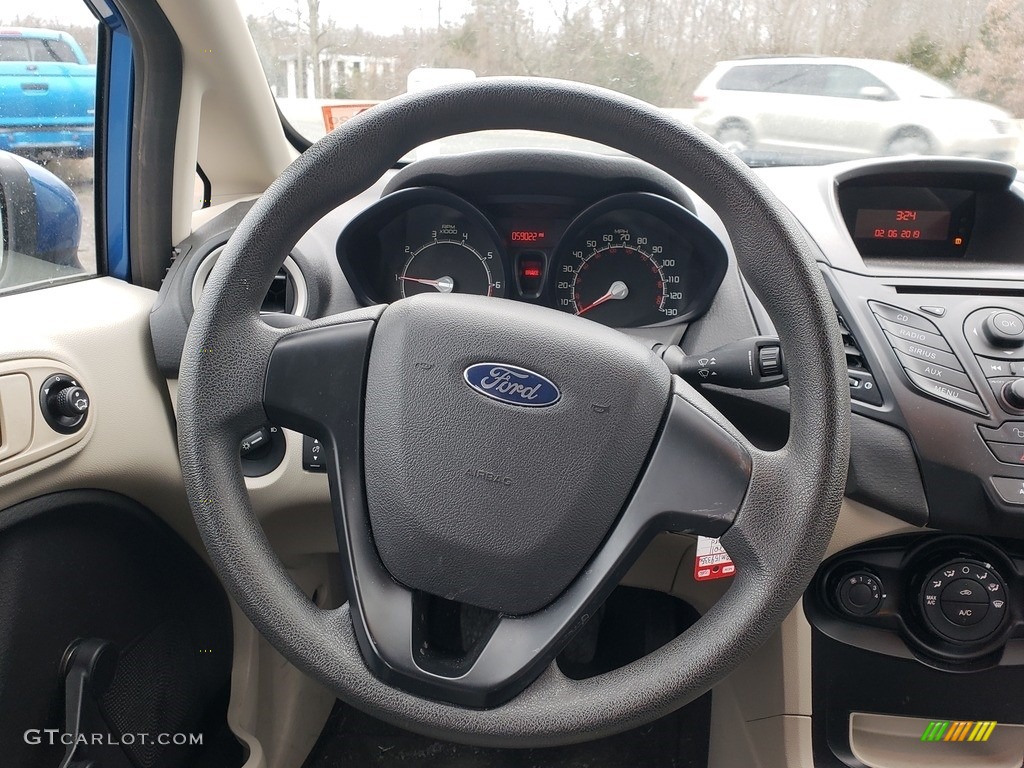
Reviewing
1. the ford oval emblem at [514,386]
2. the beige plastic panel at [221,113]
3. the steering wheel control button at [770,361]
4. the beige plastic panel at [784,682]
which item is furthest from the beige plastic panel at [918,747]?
the beige plastic panel at [221,113]

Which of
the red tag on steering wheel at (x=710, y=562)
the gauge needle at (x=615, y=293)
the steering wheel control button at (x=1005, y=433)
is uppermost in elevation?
the gauge needle at (x=615, y=293)

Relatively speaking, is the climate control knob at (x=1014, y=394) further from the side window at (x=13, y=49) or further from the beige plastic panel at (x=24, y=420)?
the side window at (x=13, y=49)

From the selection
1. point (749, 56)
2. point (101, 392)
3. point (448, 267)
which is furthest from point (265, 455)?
point (749, 56)

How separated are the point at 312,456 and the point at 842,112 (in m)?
1.10

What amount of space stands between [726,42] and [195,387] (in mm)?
1060

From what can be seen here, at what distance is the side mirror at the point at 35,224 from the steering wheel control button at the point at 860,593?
1.37 m

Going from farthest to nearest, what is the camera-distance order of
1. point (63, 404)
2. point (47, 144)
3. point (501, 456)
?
point (47, 144)
point (63, 404)
point (501, 456)

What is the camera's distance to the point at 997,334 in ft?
3.80

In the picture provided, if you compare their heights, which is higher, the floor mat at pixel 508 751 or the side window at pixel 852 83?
the side window at pixel 852 83

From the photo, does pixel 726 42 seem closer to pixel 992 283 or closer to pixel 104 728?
pixel 992 283

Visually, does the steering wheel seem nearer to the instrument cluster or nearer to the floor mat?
the instrument cluster

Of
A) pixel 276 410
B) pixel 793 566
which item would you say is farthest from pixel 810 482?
pixel 276 410

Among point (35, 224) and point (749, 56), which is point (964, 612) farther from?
point (35, 224)

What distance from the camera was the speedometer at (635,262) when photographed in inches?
52.3
